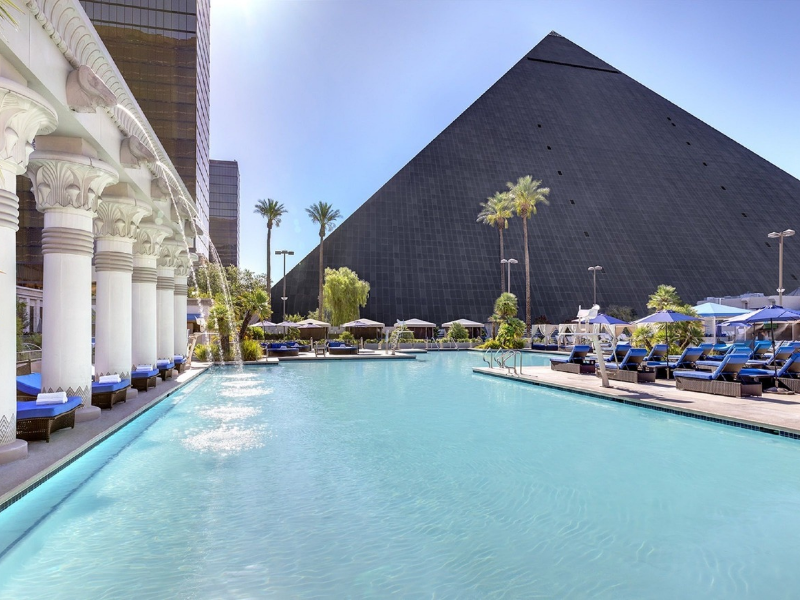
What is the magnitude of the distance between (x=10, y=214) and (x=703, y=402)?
12427 millimetres

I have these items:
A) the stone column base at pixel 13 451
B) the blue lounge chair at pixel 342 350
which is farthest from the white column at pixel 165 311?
the blue lounge chair at pixel 342 350

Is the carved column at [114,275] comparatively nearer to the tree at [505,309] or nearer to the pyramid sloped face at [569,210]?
the tree at [505,309]

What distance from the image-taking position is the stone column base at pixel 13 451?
6064mm

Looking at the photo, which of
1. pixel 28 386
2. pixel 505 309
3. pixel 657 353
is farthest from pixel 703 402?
pixel 505 309

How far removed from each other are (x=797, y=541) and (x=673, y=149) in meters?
78.2

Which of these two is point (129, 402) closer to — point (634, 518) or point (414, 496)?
point (414, 496)

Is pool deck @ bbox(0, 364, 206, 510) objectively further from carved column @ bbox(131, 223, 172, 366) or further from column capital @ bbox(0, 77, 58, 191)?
carved column @ bbox(131, 223, 172, 366)

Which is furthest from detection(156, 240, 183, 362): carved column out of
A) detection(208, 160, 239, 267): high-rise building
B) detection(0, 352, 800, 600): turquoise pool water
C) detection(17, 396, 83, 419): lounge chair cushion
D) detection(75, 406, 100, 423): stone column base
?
detection(208, 160, 239, 267): high-rise building

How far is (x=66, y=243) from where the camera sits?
26.4ft

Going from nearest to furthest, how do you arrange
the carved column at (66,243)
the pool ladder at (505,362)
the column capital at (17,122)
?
1. the column capital at (17,122)
2. the carved column at (66,243)
3. the pool ladder at (505,362)

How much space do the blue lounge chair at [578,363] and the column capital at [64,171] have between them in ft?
49.8

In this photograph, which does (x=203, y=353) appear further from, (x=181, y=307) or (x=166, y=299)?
(x=166, y=299)

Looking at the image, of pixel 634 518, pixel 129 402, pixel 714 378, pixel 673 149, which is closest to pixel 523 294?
pixel 673 149

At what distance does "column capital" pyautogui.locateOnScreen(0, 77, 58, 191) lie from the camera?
5609 mm
